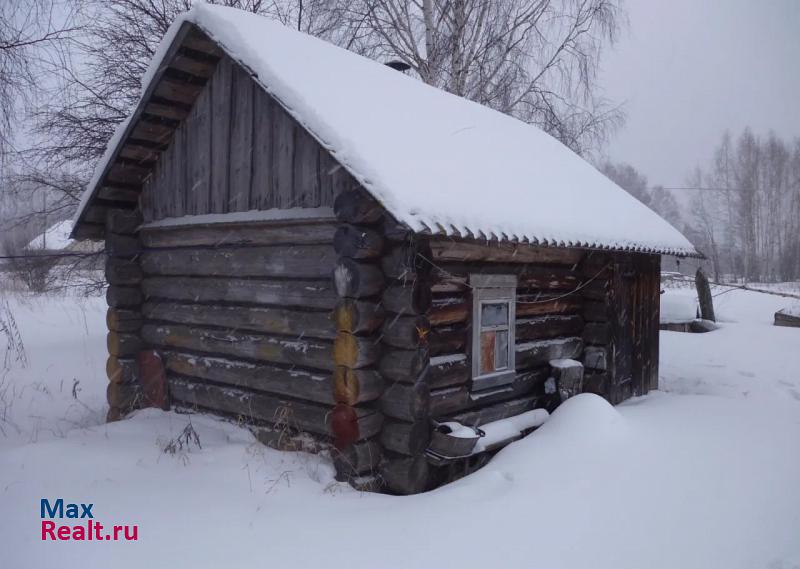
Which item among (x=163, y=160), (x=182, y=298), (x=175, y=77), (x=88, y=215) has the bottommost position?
(x=182, y=298)

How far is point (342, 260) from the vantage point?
4652mm

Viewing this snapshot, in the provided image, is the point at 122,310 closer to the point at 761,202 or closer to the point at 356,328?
the point at 356,328

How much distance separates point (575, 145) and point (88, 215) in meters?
12.0

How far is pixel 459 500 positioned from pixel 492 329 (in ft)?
6.99

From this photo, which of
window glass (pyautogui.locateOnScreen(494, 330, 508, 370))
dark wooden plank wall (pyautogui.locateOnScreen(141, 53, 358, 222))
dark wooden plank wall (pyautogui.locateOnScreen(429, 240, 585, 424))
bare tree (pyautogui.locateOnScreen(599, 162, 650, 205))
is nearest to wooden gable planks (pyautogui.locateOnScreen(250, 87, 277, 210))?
dark wooden plank wall (pyautogui.locateOnScreen(141, 53, 358, 222))

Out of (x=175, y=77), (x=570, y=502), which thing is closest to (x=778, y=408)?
(x=570, y=502)

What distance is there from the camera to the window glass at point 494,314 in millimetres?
5895

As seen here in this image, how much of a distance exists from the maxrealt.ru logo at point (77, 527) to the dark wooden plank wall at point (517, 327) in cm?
265

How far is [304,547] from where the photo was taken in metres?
3.59

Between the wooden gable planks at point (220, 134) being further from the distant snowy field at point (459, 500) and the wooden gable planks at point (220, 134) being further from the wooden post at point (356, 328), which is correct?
the distant snowy field at point (459, 500)

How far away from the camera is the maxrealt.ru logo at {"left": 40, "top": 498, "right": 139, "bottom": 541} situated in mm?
3709

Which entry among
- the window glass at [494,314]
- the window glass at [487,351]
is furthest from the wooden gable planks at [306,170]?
the window glass at [487,351]

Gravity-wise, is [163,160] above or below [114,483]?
above

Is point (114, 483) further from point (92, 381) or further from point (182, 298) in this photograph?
point (92, 381)
